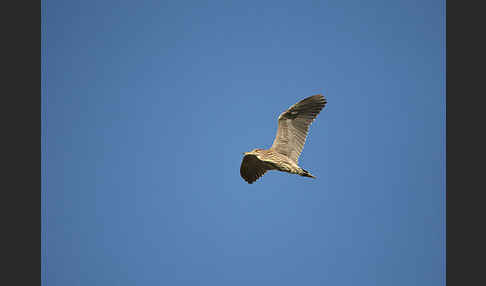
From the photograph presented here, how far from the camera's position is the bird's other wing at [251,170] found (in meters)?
9.02

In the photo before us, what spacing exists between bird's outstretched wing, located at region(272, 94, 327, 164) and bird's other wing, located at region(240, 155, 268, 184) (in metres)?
0.66

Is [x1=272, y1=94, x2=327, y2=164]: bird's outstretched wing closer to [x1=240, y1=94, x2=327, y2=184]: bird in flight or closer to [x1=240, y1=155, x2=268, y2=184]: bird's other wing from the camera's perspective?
[x1=240, y1=94, x2=327, y2=184]: bird in flight

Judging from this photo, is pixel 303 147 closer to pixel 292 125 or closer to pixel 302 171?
pixel 292 125

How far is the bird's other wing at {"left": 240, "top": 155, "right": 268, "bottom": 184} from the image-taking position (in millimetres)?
9016

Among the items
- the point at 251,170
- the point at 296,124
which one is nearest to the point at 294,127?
the point at 296,124

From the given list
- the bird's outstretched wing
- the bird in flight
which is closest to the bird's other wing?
the bird in flight

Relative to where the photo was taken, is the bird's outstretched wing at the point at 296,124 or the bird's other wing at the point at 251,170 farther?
the bird's other wing at the point at 251,170

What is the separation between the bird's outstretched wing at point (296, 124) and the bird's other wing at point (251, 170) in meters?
0.66

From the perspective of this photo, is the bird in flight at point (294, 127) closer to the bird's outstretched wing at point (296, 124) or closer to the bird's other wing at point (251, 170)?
the bird's outstretched wing at point (296, 124)

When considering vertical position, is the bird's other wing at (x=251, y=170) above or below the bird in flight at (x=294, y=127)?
below

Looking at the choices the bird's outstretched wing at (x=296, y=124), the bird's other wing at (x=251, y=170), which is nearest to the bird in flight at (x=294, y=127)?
the bird's outstretched wing at (x=296, y=124)

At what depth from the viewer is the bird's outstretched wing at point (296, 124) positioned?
8.71 m

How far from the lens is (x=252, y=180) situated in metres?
9.32

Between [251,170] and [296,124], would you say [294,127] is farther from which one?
[251,170]
